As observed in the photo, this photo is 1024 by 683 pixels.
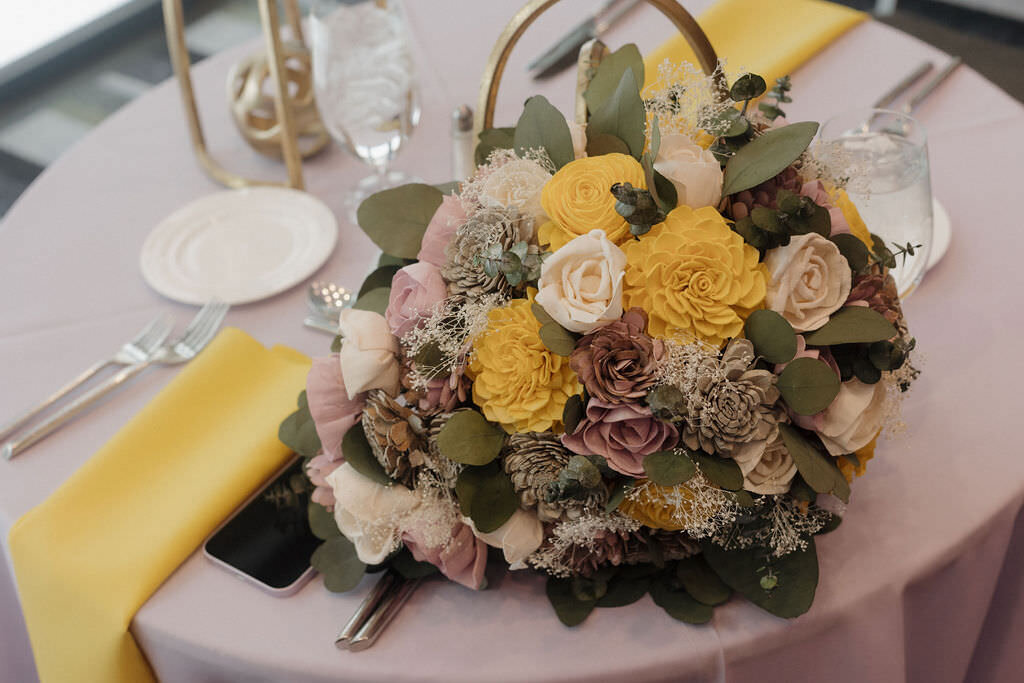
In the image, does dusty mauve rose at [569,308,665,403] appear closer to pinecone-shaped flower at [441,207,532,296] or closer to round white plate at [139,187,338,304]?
pinecone-shaped flower at [441,207,532,296]

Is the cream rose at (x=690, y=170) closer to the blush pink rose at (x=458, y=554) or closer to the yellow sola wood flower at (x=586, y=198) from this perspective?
the yellow sola wood flower at (x=586, y=198)

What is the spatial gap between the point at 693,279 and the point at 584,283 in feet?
0.28

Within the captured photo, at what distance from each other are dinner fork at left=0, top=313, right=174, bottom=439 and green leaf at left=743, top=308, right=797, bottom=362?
0.78 metres

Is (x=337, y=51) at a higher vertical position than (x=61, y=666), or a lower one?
higher

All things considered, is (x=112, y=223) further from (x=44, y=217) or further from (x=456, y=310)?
(x=456, y=310)

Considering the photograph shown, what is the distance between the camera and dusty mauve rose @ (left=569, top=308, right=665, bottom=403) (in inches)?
26.4

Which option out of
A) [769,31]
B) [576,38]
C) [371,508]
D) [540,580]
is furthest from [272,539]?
[769,31]

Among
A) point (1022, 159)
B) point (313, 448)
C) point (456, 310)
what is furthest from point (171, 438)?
point (1022, 159)

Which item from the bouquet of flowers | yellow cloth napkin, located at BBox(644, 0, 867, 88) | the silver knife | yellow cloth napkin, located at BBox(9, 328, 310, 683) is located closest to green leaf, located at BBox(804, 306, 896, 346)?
the bouquet of flowers

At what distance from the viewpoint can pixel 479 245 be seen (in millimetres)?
735

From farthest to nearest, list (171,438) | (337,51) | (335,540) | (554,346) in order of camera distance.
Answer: (337,51) → (171,438) → (335,540) → (554,346)

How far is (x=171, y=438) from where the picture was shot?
98 centimetres

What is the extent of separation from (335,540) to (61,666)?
12.1 inches

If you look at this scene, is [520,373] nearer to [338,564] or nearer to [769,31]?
[338,564]
